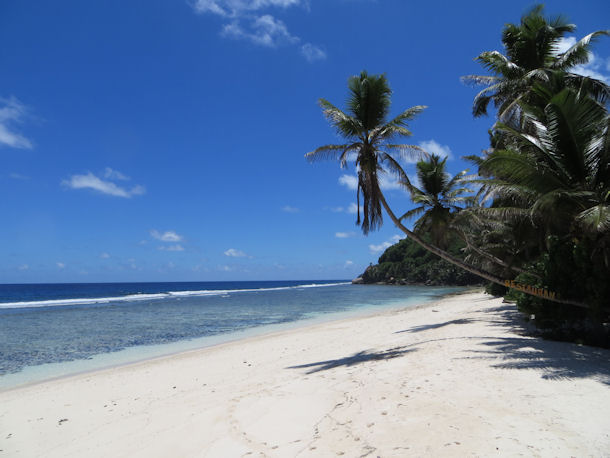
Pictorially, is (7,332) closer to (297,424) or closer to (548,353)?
(297,424)

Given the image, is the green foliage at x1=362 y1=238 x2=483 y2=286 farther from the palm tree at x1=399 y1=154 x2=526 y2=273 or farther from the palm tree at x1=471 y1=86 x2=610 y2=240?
the palm tree at x1=471 y1=86 x2=610 y2=240

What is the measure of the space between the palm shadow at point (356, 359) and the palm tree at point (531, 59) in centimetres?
775

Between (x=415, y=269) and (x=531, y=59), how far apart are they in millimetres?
67281

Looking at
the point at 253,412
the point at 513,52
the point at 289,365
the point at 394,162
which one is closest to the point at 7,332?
the point at 289,365

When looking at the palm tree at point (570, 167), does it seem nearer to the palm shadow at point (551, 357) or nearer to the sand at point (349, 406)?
the palm shadow at point (551, 357)

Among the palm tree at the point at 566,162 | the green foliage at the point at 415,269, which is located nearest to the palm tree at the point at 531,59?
the palm tree at the point at 566,162

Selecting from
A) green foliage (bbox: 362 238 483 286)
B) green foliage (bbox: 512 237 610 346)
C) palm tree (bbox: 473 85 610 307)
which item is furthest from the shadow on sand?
green foliage (bbox: 362 238 483 286)

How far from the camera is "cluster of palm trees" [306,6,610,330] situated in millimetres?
6504

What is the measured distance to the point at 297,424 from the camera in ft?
13.6

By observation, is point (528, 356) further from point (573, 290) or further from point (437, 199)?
point (437, 199)

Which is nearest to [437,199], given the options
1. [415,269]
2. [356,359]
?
[356,359]

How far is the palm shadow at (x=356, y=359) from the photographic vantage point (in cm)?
727

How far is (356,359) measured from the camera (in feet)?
25.3

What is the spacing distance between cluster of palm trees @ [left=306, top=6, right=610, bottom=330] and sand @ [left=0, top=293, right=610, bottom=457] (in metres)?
1.69
